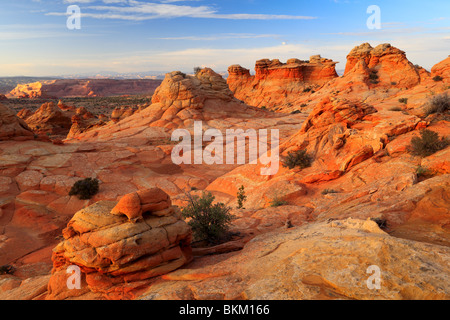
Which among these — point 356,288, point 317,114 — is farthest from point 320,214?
point 317,114

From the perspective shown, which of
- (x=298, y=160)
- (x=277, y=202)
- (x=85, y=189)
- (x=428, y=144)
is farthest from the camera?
(x=85, y=189)

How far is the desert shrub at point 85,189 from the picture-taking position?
1608 centimetres

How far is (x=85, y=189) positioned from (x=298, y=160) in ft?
42.8

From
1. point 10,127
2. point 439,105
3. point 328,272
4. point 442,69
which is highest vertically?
point 442,69

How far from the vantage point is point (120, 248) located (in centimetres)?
612

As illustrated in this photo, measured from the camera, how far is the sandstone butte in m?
4.83

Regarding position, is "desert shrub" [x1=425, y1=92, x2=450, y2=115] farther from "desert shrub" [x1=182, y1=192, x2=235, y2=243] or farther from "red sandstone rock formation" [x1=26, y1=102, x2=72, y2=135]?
"red sandstone rock formation" [x1=26, y1=102, x2=72, y2=135]

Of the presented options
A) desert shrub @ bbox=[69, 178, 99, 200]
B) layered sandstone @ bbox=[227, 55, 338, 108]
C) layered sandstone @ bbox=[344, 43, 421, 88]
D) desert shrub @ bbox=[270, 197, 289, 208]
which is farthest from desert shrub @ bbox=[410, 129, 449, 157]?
layered sandstone @ bbox=[227, 55, 338, 108]

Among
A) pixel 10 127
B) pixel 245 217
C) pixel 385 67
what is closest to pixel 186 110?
pixel 10 127

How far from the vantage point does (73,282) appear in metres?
6.38

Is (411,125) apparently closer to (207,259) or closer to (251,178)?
(251,178)

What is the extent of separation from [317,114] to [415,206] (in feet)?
35.2

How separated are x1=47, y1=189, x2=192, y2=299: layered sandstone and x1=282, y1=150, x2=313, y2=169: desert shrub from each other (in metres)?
9.83

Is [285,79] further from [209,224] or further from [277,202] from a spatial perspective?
[209,224]
